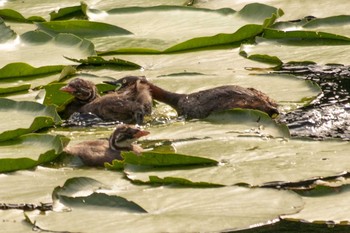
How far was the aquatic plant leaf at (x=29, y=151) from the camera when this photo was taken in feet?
24.6

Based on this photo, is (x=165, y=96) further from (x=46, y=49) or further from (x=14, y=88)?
(x=46, y=49)

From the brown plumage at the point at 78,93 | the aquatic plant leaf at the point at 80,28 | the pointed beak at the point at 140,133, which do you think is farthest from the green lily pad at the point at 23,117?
the aquatic plant leaf at the point at 80,28

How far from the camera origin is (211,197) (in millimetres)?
6797

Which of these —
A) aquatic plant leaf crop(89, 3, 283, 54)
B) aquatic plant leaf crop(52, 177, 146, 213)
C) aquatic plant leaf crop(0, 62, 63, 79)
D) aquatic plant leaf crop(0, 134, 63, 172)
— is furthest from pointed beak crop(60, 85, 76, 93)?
aquatic plant leaf crop(52, 177, 146, 213)

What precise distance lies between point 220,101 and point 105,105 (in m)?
0.91

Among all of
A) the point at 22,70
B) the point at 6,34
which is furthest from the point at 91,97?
the point at 6,34

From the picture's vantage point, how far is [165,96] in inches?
358

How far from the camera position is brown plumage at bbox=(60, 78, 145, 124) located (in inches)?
356

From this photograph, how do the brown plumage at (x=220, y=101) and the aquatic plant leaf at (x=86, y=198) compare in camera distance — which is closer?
the aquatic plant leaf at (x=86, y=198)

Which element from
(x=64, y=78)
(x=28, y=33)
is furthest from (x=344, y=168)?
(x=28, y=33)

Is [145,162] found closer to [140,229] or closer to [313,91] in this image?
[140,229]

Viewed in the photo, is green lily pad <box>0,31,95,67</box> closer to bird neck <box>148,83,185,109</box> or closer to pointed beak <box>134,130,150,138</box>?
bird neck <box>148,83,185,109</box>

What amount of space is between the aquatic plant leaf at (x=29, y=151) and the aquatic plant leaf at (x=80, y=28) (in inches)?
113

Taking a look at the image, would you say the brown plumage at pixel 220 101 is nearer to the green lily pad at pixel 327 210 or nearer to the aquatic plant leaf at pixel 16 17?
the green lily pad at pixel 327 210
